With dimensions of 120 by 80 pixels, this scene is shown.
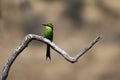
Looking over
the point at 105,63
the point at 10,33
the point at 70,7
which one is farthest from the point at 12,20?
the point at 105,63

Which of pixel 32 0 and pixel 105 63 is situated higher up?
pixel 32 0

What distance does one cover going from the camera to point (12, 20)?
592 cm

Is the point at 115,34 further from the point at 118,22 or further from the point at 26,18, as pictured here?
the point at 26,18

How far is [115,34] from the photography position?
5684 millimetres

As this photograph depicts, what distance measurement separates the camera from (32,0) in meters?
5.74

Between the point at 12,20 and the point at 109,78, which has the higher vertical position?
the point at 12,20

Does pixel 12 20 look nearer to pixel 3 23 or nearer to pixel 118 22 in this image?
pixel 3 23

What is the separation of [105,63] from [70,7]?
60 centimetres

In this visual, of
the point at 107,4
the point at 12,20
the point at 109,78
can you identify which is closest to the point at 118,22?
the point at 107,4

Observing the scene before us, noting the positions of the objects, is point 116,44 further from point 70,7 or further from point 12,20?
point 12,20

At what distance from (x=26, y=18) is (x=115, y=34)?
803 millimetres

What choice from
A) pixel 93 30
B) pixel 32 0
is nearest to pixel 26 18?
pixel 32 0

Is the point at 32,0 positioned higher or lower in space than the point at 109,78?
higher

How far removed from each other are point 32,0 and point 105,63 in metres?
0.87
